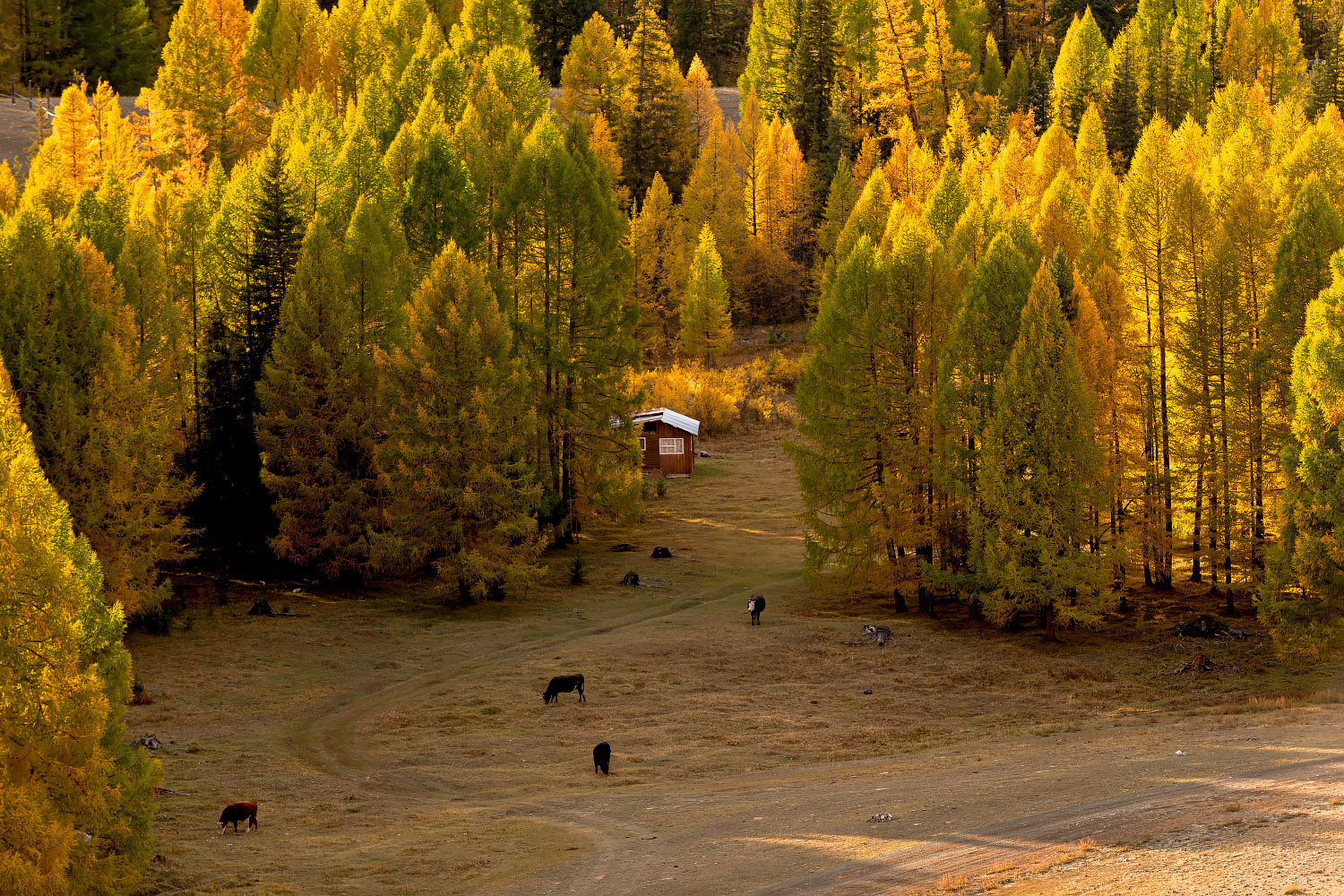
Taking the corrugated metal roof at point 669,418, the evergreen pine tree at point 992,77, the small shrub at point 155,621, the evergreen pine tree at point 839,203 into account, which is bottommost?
the small shrub at point 155,621

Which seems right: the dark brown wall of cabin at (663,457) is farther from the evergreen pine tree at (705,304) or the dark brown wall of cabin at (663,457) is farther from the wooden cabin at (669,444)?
the evergreen pine tree at (705,304)

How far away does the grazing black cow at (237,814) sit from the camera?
22.0 metres

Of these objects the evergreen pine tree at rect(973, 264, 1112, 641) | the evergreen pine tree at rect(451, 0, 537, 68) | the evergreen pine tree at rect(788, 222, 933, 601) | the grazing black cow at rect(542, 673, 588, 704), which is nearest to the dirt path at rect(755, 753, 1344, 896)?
the grazing black cow at rect(542, 673, 588, 704)

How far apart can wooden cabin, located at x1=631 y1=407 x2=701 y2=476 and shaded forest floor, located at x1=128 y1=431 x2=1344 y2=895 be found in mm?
18272

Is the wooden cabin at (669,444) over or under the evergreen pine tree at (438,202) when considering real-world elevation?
under

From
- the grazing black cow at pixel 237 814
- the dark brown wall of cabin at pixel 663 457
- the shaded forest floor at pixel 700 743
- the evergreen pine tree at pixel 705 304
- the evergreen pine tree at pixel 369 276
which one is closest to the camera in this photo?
the shaded forest floor at pixel 700 743

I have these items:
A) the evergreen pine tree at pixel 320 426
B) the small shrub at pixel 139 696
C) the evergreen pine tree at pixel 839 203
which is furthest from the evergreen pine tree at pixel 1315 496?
the evergreen pine tree at pixel 839 203

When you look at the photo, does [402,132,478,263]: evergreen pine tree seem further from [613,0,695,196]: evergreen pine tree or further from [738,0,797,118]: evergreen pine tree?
[738,0,797,118]: evergreen pine tree

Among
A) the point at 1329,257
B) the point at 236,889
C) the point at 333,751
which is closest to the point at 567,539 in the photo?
the point at 333,751

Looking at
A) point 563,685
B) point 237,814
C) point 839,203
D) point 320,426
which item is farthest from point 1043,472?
point 839,203

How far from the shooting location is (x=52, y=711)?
17.6 metres

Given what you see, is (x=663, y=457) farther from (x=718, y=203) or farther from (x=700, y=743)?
(x=700, y=743)

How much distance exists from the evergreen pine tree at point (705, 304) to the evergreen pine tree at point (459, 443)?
39691mm

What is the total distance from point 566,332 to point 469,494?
12.4 metres
